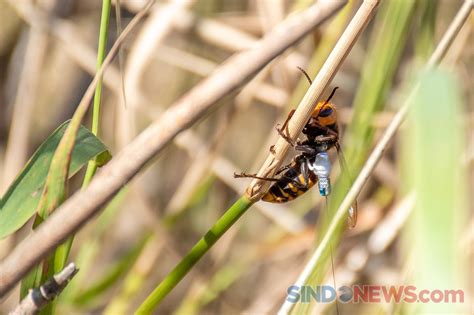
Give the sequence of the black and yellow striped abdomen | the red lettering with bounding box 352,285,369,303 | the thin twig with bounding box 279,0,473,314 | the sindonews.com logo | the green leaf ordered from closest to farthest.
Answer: the sindonews.com logo, the green leaf, the thin twig with bounding box 279,0,473,314, the black and yellow striped abdomen, the red lettering with bounding box 352,285,369,303

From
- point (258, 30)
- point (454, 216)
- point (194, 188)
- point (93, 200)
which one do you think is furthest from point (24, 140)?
point (454, 216)

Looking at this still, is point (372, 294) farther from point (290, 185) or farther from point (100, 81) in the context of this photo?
point (100, 81)

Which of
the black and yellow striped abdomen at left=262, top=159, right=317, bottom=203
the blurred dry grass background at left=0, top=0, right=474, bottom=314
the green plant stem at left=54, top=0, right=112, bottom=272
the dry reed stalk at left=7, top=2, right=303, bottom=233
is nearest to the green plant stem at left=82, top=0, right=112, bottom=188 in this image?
the green plant stem at left=54, top=0, right=112, bottom=272

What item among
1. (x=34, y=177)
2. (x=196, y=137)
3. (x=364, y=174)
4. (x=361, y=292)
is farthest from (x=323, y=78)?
(x=196, y=137)

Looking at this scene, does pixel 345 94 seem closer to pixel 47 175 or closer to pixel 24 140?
pixel 24 140


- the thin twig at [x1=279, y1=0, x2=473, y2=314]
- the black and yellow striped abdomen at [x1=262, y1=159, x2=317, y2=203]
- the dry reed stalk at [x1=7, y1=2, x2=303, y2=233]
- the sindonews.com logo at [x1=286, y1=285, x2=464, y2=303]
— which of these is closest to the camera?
the sindonews.com logo at [x1=286, y1=285, x2=464, y2=303]

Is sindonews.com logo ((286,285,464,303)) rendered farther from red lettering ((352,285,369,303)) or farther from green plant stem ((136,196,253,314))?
green plant stem ((136,196,253,314))
